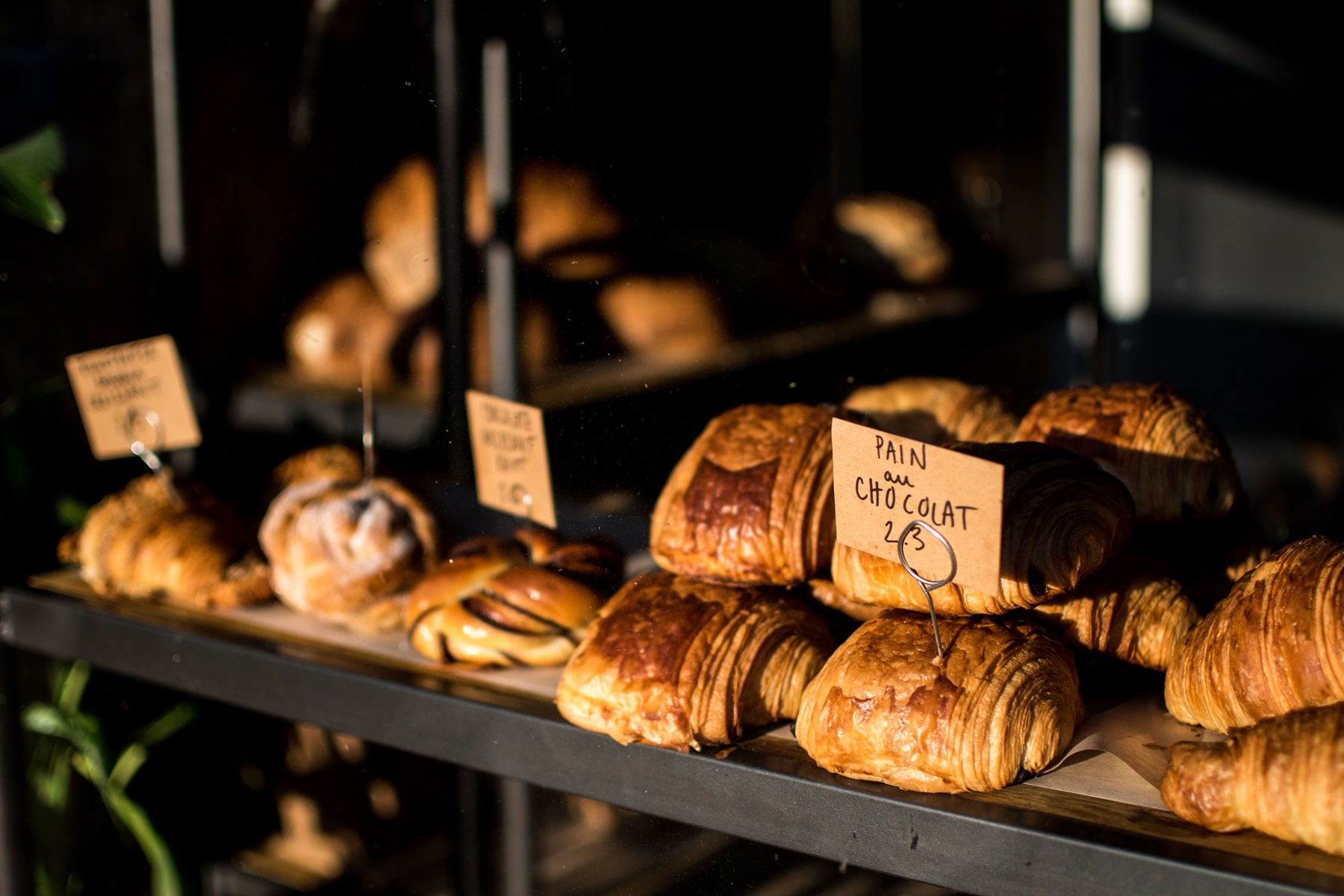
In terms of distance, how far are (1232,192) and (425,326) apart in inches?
94.7

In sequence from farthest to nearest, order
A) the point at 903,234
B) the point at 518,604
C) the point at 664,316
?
the point at 903,234 < the point at 664,316 < the point at 518,604

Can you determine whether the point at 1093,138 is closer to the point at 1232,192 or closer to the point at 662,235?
the point at 1232,192

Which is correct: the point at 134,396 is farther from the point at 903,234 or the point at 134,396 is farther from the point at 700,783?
the point at 903,234

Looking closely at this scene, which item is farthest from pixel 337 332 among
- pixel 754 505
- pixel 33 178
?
pixel 754 505

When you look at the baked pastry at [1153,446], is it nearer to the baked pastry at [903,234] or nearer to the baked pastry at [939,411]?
the baked pastry at [939,411]

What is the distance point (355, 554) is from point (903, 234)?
1336 millimetres

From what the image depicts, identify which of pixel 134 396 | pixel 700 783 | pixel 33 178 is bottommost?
pixel 700 783

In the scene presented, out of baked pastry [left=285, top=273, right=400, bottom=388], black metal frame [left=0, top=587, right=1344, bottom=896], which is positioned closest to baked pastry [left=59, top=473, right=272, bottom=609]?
black metal frame [left=0, top=587, right=1344, bottom=896]

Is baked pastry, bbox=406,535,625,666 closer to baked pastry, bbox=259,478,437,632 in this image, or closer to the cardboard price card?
baked pastry, bbox=259,478,437,632

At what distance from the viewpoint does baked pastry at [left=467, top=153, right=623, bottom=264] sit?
1.14 meters

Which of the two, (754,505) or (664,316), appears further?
(664,316)

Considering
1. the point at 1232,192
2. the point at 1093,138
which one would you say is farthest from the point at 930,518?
the point at 1232,192

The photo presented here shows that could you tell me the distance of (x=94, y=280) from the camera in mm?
1586

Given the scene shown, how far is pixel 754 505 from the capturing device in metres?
0.98
